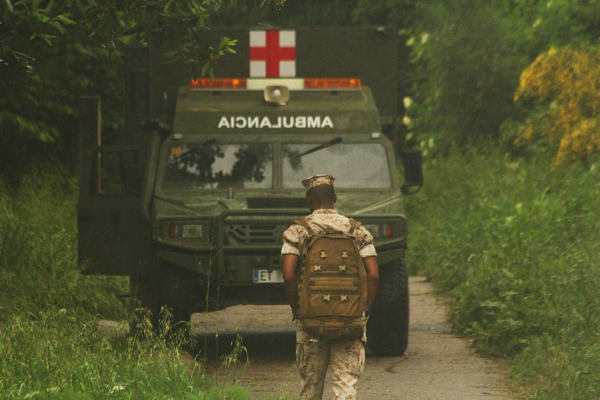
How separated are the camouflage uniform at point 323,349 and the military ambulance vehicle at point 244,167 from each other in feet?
Result: 9.22

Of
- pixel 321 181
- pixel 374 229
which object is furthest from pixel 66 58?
pixel 321 181

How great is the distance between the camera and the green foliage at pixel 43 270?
939 cm

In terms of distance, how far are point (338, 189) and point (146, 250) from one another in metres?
1.77

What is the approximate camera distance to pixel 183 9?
7074 mm

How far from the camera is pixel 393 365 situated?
8578mm

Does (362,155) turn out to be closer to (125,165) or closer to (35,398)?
(125,165)

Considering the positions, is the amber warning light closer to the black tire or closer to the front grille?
the front grille

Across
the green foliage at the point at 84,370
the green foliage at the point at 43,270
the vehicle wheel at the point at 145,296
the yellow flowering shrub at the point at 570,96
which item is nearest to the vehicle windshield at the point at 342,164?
the vehicle wheel at the point at 145,296

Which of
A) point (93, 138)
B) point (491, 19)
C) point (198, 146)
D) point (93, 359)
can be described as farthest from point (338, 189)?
point (491, 19)

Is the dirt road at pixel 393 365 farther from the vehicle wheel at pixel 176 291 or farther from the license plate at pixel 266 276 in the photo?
the license plate at pixel 266 276

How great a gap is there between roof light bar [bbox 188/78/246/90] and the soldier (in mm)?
4498

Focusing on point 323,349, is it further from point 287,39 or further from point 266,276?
point 287,39

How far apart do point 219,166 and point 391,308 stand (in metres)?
2.01

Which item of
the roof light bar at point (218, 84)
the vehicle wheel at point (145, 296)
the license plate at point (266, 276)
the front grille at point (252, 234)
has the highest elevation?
the roof light bar at point (218, 84)
